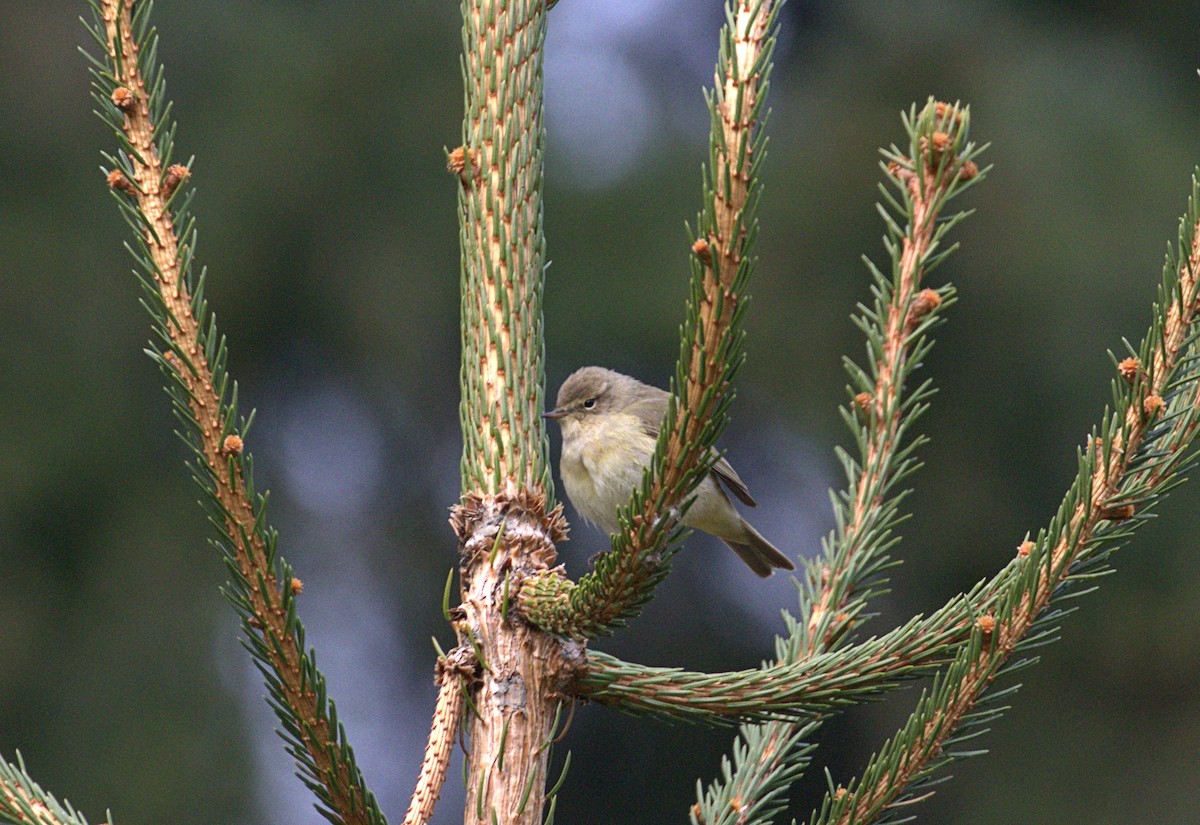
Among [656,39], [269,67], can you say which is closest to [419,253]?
[269,67]

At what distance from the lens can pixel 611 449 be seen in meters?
4.34

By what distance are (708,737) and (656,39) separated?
504 cm

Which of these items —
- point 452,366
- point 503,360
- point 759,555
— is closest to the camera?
point 503,360

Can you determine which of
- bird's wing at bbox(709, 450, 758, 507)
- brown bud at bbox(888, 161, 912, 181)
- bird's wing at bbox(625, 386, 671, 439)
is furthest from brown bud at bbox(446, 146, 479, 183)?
bird's wing at bbox(709, 450, 758, 507)

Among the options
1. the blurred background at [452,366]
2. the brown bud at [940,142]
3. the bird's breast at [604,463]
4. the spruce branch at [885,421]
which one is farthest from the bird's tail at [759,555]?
the brown bud at [940,142]

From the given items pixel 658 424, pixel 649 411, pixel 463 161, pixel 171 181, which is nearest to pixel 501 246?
pixel 463 161

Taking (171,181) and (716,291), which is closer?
(716,291)

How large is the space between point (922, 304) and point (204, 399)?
37.1 inches

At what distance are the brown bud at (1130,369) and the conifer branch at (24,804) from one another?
1.26 m

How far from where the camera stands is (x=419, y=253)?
8898 mm

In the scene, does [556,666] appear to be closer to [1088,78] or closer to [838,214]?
[838,214]

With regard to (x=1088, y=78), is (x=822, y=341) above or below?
below

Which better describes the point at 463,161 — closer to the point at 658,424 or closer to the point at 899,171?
the point at 899,171

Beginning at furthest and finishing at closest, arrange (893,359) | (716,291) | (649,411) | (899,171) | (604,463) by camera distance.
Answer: (649,411), (604,463), (893,359), (899,171), (716,291)
